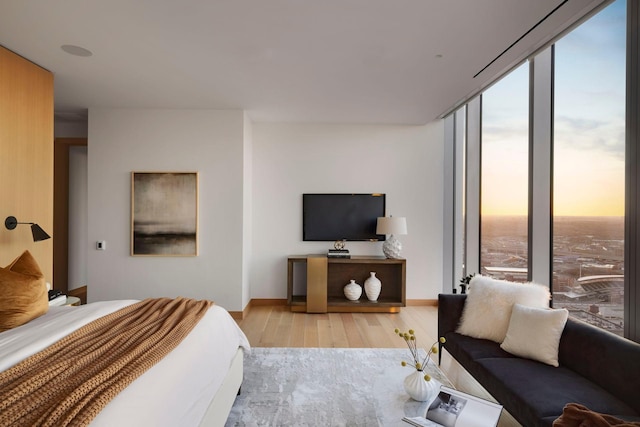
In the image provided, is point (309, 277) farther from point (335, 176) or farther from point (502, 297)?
point (502, 297)

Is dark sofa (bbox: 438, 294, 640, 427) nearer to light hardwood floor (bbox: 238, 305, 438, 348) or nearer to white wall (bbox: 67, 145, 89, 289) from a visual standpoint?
light hardwood floor (bbox: 238, 305, 438, 348)

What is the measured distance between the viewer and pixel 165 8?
2244mm

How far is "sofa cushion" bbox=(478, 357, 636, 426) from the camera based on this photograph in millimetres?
1737

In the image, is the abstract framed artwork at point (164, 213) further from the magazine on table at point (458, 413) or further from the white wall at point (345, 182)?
the magazine on table at point (458, 413)

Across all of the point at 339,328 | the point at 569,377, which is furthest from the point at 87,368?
the point at 339,328

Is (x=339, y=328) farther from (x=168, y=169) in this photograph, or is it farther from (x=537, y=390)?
(x=168, y=169)

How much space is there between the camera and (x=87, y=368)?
4.82 feet

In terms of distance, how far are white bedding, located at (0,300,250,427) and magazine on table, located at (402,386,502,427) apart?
1.04 m

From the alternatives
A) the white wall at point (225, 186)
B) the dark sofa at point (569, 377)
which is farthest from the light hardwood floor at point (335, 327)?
the dark sofa at point (569, 377)

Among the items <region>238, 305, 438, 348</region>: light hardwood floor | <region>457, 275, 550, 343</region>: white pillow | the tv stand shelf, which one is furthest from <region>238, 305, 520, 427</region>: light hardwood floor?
<region>457, 275, 550, 343</region>: white pillow

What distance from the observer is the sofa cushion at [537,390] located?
1.74m

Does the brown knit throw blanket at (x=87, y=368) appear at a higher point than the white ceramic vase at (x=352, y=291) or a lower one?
higher

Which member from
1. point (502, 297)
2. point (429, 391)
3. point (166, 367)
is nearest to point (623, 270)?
point (502, 297)

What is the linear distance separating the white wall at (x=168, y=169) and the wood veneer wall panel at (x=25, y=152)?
1.06 meters
